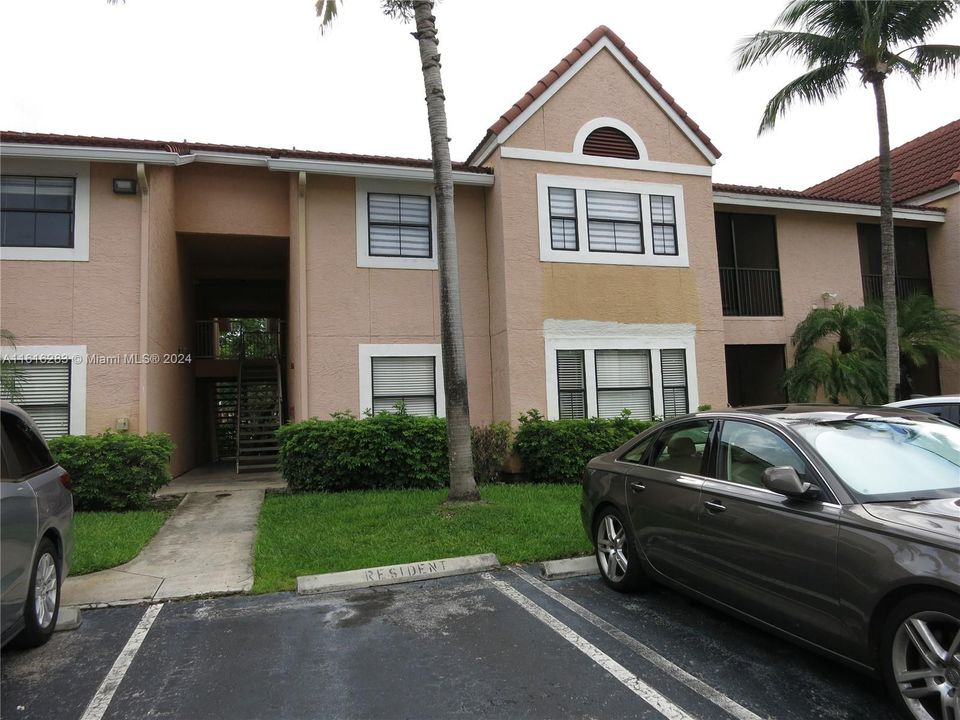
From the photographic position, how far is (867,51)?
1087 centimetres

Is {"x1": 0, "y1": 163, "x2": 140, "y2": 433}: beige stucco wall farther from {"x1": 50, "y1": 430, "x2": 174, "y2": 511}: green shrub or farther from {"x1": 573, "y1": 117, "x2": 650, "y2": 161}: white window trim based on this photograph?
{"x1": 573, "y1": 117, "x2": 650, "y2": 161}: white window trim

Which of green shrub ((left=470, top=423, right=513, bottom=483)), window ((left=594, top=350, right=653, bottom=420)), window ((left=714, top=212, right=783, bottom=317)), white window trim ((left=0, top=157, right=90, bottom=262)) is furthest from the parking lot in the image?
window ((left=714, top=212, right=783, bottom=317))

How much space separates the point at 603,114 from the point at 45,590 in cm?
1147

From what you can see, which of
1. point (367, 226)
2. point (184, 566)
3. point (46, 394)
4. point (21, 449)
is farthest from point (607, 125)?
point (21, 449)

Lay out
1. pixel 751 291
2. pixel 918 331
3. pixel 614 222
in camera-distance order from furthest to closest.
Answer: pixel 751 291 → pixel 918 331 → pixel 614 222

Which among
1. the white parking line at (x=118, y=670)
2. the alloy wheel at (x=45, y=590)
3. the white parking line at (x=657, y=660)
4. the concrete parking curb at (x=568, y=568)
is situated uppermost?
the alloy wheel at (x=45, y=590)

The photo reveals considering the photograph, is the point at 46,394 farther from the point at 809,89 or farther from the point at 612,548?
the point at 809,89

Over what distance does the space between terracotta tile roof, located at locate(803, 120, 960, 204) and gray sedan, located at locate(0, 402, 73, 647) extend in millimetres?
16010

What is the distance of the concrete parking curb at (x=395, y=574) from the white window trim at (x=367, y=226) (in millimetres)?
6785

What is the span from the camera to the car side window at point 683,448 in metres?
4.54

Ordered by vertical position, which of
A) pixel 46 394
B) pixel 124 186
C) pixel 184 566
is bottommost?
pixel 184 566

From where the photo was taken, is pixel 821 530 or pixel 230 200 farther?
pixel 230 200

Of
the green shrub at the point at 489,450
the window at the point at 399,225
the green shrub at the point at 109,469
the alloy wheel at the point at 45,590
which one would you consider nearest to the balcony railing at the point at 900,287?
the green shrub at the point at 489,450

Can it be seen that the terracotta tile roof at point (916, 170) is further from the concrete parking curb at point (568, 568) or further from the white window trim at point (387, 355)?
the concrete parking curb at point (568, 568)
